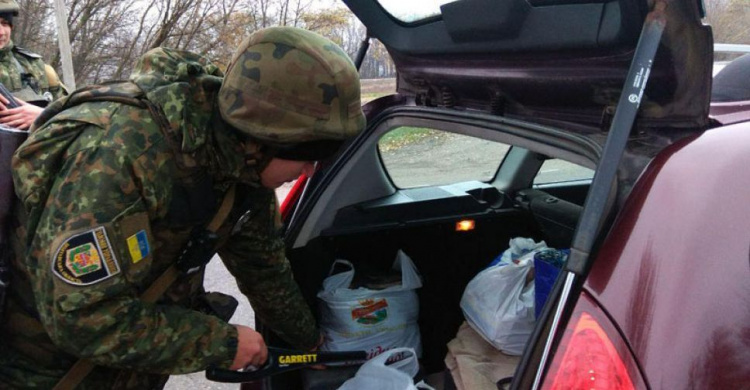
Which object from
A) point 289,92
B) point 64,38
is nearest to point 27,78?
point 289,92

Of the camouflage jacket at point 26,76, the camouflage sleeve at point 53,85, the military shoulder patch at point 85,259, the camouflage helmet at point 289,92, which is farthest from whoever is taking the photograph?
the camouflage sleeve at point 53,85

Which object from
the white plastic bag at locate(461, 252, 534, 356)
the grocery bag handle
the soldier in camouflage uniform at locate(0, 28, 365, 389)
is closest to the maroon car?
the grocery bag handle

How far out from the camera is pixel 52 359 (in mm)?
1453

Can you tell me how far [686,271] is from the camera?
874 millimetres

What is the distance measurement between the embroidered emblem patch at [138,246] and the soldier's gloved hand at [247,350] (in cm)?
34

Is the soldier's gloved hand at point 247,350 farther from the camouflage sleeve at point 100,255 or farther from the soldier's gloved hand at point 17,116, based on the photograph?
the soldier's gloved hand at point 17,116

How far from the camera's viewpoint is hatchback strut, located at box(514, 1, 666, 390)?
3.17ft

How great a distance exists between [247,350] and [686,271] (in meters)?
1.04

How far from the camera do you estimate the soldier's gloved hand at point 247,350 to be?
1468mm

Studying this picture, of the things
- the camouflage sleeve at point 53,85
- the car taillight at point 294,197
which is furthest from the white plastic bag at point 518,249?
the camouflage sleeve at point 53,85

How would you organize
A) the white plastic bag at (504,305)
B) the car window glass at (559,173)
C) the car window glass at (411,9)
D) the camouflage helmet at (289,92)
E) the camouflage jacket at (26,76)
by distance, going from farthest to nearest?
the camouflage jacket at (26,76)
the car window glass at (559,173)
the white plastic bag at (504,305)
the car window glass at (411,9)
the camouflage helmet at (289,92)

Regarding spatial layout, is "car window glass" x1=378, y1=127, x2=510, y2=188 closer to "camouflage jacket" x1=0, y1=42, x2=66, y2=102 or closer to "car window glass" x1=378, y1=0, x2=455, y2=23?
"car window glass" x1=378, y1=0, x2=455, y2=23

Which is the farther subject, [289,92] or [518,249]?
[518,249]

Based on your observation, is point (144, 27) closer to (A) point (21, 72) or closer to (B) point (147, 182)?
(A) point (21, 72)
